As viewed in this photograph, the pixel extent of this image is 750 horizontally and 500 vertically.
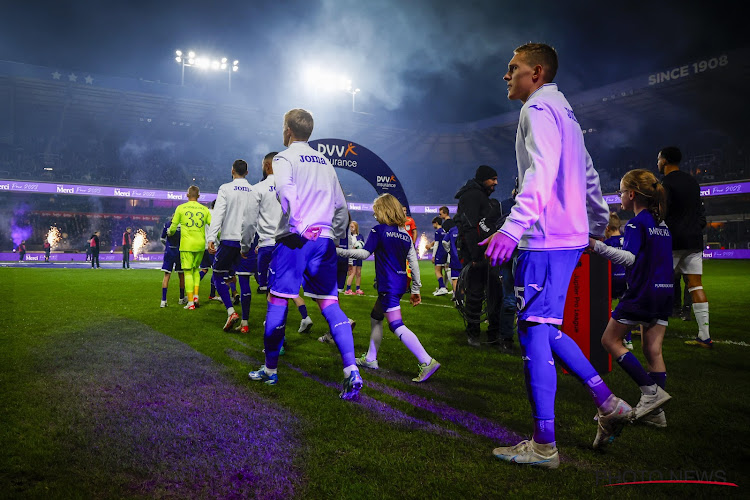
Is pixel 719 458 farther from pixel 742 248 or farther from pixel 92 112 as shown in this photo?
pixel 92 112

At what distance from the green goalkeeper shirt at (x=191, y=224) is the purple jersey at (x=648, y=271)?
7117 mm

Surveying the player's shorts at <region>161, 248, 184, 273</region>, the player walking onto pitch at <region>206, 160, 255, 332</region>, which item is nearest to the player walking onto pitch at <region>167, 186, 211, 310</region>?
the player's shorts at <region>161, 248, 184, 273</region>

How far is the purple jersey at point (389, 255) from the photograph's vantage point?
4.33m

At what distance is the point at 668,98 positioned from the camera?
1403 inches

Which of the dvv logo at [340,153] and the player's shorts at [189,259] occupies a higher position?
the dvv logo at [340,153]

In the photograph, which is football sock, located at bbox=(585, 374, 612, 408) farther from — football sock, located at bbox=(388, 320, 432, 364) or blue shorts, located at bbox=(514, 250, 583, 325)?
football sock, located at bbox=(388, 320, 432, 364)

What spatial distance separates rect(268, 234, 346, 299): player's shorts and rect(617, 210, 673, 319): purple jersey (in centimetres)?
226

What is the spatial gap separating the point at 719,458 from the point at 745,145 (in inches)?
1609

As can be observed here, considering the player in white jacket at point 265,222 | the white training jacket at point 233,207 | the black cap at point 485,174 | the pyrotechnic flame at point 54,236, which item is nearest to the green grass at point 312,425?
the player in white jacket at point 265,222

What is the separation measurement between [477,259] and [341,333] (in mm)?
2863

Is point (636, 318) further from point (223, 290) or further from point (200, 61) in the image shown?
point (200, 61)

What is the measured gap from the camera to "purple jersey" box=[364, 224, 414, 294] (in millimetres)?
4328

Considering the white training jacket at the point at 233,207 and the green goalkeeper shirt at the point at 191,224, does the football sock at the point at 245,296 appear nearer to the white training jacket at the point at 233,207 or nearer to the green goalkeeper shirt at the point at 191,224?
the white training jacket at the point at 233,207

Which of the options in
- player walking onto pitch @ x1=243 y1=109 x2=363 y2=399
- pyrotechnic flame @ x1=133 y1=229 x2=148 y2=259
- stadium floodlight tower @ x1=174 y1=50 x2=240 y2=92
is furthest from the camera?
stadium floodlight tower @ x1=174 y1=50 x2=240 y2=92
